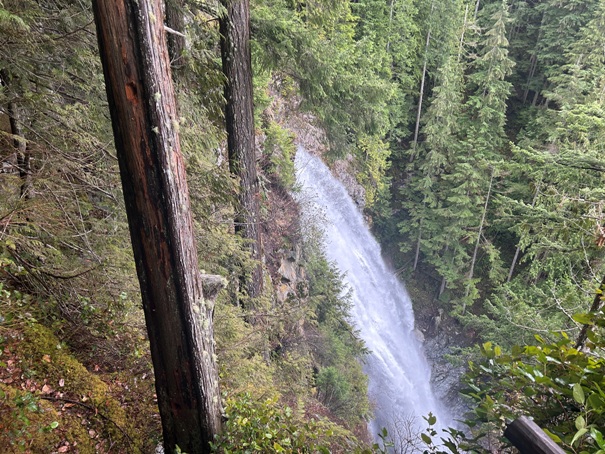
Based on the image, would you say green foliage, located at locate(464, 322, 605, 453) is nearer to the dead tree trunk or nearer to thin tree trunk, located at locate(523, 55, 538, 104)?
the dead tree trunk

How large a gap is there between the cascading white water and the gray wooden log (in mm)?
11572

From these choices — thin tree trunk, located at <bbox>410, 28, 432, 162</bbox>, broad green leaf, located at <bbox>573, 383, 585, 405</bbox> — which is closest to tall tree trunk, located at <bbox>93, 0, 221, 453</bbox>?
broad green leaf, located at <bbox>573, 383, 585, 405</bbox>

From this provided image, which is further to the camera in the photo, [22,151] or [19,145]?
[19,145]

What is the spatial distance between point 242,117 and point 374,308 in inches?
494

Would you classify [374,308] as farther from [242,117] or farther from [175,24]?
[175,24]

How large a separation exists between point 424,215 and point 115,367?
662 inches

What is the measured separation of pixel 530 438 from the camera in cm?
98

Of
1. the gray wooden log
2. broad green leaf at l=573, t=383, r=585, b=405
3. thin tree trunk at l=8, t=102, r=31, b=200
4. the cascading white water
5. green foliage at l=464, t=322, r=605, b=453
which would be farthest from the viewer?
the cascading white water

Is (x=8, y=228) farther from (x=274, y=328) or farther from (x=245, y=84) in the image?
(x=274, y=328)

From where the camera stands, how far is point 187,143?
430cm

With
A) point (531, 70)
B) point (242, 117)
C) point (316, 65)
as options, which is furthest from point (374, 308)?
point (531, 70)

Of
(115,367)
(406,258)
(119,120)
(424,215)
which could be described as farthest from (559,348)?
(406,258)

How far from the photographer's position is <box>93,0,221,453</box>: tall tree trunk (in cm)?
174

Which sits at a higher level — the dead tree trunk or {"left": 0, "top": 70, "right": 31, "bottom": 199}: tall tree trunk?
{"left": 0, "top": 70, "right": 31, "bottom": 199}: tall tree trunk
